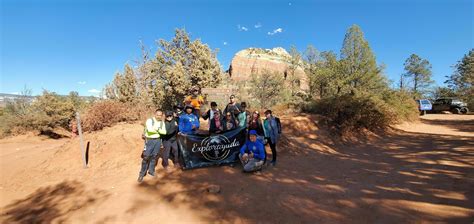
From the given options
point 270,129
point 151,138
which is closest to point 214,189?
point 151,138

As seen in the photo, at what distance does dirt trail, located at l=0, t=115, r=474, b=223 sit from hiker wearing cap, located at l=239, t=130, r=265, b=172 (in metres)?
0.32

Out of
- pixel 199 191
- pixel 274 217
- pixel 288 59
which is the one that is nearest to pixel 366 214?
pixel 274 217

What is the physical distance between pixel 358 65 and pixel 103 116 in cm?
2107

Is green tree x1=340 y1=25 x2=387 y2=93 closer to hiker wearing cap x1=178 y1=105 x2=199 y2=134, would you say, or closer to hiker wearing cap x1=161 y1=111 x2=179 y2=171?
hiker wearing cap x1=178 y1=105 x2=199 y2=134

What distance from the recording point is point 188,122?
23.9 ft

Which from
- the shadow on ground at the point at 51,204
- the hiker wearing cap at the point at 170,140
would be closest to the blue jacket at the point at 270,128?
the hiker wearing cap at the point at 170,140

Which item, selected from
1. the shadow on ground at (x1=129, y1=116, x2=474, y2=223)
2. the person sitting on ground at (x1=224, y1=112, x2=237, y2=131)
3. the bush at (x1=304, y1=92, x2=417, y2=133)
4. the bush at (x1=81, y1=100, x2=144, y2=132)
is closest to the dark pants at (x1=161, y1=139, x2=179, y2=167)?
the shadow on ground at (x1=129, y1=116, x2=474, y2=223)

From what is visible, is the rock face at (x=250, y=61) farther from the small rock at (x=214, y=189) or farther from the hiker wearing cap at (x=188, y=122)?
the small rock at (x=214, y=189)

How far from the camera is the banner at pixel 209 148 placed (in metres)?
7.08

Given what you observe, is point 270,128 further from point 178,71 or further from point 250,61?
point 250,61

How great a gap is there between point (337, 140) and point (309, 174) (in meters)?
6.20

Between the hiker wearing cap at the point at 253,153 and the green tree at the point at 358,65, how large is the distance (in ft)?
57.5

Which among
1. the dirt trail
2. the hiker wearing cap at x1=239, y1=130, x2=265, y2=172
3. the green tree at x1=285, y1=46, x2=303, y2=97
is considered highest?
the green tree at x1=285, y1=46, x2=303, y2=97

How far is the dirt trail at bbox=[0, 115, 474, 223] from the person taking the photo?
14.8ft
